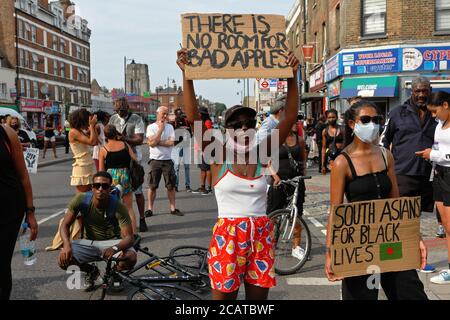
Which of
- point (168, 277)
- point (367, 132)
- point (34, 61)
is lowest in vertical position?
point (168, 277)

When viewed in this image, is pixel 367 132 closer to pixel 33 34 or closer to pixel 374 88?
pixel 374 88

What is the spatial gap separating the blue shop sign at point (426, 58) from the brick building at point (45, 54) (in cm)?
3843

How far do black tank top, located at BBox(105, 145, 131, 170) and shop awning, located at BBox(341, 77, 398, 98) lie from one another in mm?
13348

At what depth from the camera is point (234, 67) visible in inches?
148

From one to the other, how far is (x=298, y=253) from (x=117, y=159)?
286cm

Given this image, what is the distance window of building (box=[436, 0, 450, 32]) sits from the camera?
18.6 meters

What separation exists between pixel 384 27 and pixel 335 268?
17.8 meters

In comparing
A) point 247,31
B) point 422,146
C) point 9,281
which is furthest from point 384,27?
point 9,281

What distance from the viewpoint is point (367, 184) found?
11.2 ft

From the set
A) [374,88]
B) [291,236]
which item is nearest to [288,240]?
[291,236]

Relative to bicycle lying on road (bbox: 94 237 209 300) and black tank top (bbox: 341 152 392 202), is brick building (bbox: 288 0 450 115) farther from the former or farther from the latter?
black tank top (bbox: 341 152 392 202)

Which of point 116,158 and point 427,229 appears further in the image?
point 427,229
